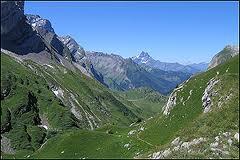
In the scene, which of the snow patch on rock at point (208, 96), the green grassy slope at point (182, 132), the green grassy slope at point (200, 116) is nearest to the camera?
the green grassy slope at point (182, 132)

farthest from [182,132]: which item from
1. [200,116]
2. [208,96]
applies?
[208,96]

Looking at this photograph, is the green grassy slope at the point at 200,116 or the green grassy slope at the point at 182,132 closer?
the green grassy slope at the point at 182,132

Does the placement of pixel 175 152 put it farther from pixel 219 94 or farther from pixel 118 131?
pixel 118 131

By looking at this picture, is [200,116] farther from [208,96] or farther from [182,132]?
[208,96]

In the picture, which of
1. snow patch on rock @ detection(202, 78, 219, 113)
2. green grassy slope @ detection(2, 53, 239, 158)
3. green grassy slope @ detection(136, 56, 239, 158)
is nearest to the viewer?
green grassy slope @ detection(2, 53, 239, 158)

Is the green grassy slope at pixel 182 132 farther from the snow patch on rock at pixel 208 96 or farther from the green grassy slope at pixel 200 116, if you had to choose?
the snow patch on rock at pixel 208 96

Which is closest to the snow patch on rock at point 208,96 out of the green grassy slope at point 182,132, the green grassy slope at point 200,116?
the green grassy slope at point 182,132

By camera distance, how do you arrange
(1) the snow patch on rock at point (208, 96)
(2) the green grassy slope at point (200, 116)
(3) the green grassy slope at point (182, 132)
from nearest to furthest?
1. (3) the green grassy slope at point (182, 132)
2. (2) the green grassy slope at point (200, 116)
3. (1) the snow patch on rock at point (208, 96)

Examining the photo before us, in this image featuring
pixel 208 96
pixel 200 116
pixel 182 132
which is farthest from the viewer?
pixel 208 96

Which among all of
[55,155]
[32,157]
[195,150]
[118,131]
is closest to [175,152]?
[195,150]

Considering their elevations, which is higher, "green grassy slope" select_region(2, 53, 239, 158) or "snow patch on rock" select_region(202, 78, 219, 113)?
"snow patch on rock" select_region(202, 78, 219, 113)

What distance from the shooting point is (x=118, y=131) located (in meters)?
158

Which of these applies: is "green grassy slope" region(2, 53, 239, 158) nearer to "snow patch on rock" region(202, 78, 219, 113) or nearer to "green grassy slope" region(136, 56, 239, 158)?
"green grassy slope" region(136, 56, 239, 158)

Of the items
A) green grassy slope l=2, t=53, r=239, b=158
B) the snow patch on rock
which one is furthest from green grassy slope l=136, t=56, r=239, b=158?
the snow patch on rock
